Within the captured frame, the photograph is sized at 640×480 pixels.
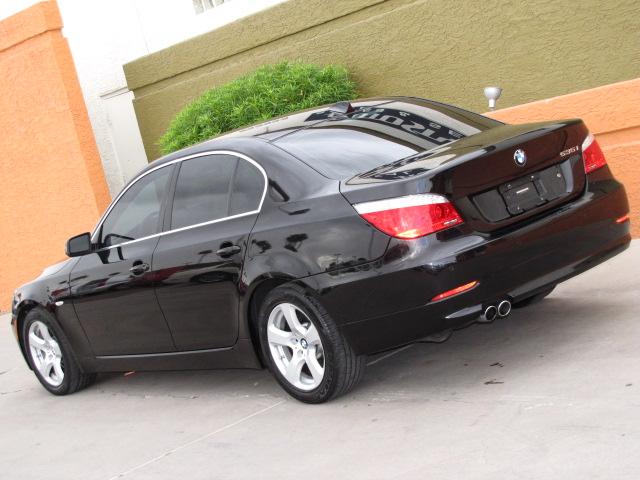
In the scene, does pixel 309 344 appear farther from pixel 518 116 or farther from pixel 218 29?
pixel 218 29

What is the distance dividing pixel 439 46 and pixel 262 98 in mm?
1886

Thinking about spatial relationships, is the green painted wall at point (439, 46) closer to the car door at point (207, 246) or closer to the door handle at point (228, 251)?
the car door at point (207, 246)

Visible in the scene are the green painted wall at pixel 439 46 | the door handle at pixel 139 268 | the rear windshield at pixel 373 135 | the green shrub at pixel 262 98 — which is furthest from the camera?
the green shrub at pixel 262 98

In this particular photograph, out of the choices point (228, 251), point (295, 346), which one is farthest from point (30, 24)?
point (295, 346)

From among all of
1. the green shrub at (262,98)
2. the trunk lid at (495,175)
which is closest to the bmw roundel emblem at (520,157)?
the trunk lid at (495,175)

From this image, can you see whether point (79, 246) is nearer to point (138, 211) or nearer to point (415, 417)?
point (138, 211)

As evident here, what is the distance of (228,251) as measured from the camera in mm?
6016

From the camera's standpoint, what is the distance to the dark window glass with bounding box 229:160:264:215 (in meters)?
6.02

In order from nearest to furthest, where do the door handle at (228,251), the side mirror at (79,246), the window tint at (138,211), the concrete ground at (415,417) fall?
1. the concrete ground at (415,417)
2. the door handle at (228,251)
3. the window tint at (138,211)
4. the side mirror at (79,246)

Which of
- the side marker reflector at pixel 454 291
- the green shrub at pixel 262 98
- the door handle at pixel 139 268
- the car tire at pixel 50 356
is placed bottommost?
the car tire at pixel 50 356

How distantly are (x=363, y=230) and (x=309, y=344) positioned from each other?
790mm

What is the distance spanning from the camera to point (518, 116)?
29.9 ft

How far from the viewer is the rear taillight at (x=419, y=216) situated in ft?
16.9

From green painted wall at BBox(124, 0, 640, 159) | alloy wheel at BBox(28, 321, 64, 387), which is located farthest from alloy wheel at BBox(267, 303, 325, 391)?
green painted wall at BBox(124, 0, 640, 159)
